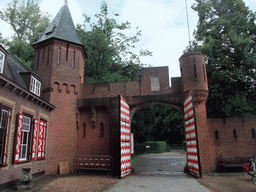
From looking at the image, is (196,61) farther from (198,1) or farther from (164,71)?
(198,1)

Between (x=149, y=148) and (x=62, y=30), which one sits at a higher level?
(x=62, y=30)

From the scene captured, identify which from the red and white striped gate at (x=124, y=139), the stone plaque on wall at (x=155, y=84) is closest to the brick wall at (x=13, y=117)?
the red and white striped gate at (x=124, y=139)

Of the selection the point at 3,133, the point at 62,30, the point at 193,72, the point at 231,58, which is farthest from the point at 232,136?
the point at 62,30

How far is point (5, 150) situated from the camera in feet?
24.9

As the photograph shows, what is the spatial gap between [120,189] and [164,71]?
7.26 metres

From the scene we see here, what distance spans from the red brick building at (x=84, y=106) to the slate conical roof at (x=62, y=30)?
0.08m

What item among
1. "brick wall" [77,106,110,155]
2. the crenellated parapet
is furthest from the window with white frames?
the crenellated parapet

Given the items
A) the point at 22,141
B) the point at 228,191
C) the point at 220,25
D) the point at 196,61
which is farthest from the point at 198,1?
the point at 22,141

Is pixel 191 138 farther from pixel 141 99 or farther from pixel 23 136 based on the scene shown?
pixel 23 136

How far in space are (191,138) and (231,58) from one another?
8944mm

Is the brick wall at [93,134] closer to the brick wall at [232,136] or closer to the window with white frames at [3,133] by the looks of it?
the window with white frames at [3,133]

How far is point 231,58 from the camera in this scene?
15797 mm

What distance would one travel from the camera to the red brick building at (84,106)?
418 inches

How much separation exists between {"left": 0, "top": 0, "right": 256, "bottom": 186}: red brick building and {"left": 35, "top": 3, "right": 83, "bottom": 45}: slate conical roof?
0.25 ft
